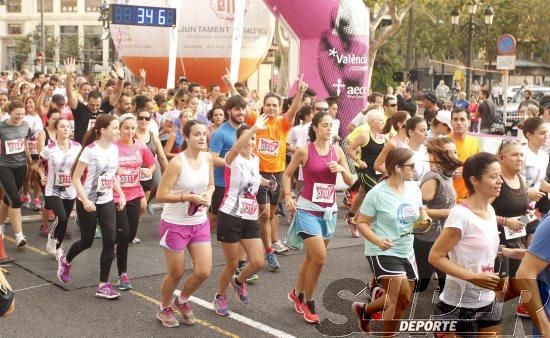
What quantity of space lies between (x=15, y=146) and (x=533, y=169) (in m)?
A: 5.74

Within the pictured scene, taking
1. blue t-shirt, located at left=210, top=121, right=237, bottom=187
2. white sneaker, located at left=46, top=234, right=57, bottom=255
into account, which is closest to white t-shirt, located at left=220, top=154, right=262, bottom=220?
blue t-shirt, located at left=210, top=121, right=237, bottom=187

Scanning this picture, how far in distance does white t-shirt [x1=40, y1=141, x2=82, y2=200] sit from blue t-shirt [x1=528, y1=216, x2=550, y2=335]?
18.6ft

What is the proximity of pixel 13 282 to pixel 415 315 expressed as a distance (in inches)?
164

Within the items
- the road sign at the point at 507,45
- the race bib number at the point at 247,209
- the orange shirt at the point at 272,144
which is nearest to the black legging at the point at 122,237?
the race bib number at the point at 247,209

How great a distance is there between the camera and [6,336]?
18.5 feet

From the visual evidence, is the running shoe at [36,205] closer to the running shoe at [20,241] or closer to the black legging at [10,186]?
the black legging at [10,186]

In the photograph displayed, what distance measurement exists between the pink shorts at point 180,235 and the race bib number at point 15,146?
3574 millimetres

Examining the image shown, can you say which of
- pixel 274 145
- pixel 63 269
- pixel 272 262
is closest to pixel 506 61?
pixel 274 145

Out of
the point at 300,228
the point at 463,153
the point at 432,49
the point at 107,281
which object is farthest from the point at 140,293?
the point at 432,49

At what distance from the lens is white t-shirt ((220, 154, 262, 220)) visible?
6109 millimetres

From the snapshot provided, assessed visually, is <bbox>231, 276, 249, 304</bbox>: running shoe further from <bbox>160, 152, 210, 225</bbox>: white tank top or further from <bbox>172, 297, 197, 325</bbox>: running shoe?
<bbox>160, 152, 210, 225</bbox>: white tank top

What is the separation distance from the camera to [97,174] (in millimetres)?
6641

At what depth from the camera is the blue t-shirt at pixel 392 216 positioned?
196 inches

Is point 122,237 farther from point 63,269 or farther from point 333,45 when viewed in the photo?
point 333,45
